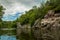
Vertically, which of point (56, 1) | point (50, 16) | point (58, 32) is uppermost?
point (56, 1)

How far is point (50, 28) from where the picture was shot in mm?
17250

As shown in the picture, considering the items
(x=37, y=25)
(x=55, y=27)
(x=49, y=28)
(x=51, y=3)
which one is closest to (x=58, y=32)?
(x=55, y=27)

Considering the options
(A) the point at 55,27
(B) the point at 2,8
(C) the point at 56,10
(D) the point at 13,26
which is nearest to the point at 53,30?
(A) the point at 55,27

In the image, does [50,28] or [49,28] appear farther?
[49,28]

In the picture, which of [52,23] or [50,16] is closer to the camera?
[52,23]

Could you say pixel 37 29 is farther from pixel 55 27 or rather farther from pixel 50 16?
pixel 55 27

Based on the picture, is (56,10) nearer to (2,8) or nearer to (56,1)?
(56,1)

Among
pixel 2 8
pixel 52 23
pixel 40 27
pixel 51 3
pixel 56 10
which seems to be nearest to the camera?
pixel 52 23

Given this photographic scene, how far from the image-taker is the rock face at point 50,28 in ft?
53.4

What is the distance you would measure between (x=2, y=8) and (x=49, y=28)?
32.1 feet

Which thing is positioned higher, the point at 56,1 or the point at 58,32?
the point at 56,1

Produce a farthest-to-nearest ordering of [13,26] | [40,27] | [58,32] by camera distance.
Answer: [13,26], [40,27], [58,32]

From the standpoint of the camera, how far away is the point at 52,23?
17.1 metres

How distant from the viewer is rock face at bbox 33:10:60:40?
1627cm
